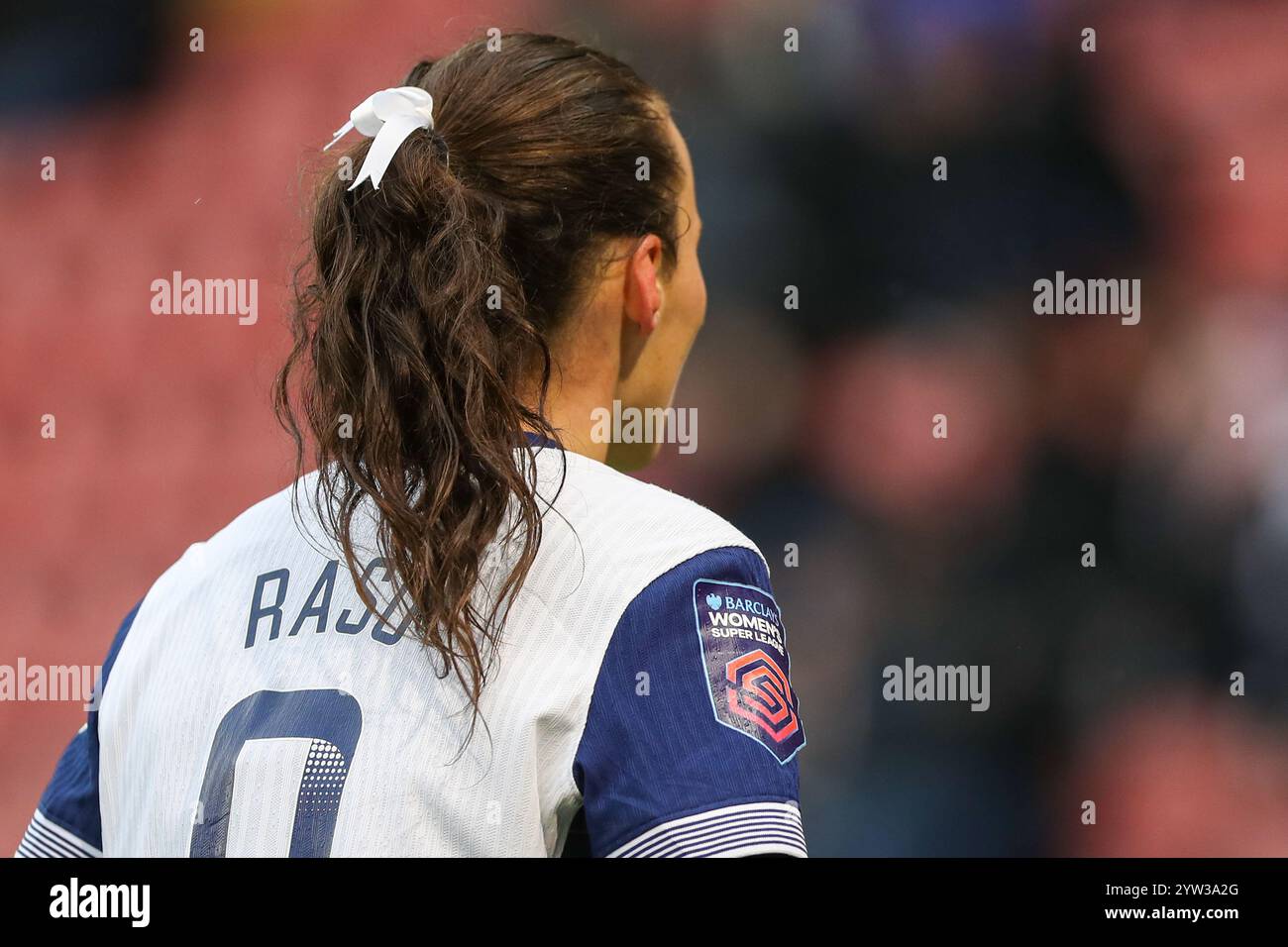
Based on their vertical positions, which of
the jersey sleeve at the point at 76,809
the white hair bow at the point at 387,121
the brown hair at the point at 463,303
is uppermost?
the white hair bow at the point at 387,121

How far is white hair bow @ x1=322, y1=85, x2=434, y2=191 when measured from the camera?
0.88 m

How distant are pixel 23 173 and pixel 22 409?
0.54 m

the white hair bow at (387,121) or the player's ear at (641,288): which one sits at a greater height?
the white hair bow at (387,121)

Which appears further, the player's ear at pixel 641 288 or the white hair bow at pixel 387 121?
the player's ear at pixel 641 288

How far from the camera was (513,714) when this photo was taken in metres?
0.76

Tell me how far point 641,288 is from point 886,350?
1817 millimetres

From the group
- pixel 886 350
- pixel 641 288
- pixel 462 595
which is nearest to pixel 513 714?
pixel 462 595

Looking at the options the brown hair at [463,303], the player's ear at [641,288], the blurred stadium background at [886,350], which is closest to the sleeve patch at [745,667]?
the brown hair at [463,303]

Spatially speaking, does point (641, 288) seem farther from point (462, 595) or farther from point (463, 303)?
point (462, 595)

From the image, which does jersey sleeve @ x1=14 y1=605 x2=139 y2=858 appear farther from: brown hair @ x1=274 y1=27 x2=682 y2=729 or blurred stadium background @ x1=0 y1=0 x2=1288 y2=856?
blurred stadium background @ x1=0 y1=0 x2=1288 y2=856

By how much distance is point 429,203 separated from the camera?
88 centimetres

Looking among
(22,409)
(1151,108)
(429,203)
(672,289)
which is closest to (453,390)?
(429,203)

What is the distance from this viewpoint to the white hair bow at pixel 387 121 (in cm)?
88

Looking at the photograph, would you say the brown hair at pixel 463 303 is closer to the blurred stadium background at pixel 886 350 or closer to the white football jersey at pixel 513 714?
the white football jersey at pixel 513 714
